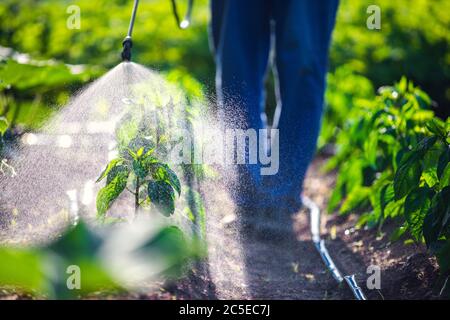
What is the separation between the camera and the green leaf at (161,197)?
165cm

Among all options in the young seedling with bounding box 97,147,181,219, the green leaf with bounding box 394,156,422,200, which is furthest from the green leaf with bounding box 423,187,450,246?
the young seedling with bounding box 97,147,181,219

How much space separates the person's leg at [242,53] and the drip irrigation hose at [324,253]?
0.47 m

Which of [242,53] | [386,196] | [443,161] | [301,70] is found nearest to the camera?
[443,161]

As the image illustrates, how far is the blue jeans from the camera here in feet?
9.27

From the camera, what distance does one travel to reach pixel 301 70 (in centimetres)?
297

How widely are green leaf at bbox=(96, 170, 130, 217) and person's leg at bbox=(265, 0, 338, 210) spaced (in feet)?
4.09

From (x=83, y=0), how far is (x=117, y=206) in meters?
5.15

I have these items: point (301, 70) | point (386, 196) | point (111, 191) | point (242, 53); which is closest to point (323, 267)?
point (386, 196)

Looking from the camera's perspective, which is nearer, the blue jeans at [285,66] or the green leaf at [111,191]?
the green leaf at [111,191]

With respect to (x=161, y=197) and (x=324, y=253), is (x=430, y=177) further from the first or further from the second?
(x=161, y=197)

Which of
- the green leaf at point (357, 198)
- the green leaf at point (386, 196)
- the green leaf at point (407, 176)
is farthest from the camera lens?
the green leaf at point (357, 198)

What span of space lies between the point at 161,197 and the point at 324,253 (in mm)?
927

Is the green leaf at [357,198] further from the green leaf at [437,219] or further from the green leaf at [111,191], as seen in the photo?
the green leaf at [111,191]

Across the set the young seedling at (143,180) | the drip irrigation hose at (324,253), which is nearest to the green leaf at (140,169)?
the young seedling at (143,180)
